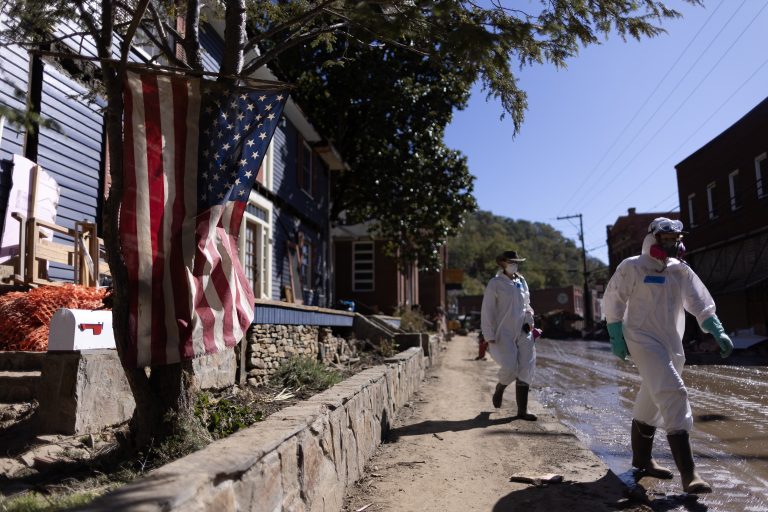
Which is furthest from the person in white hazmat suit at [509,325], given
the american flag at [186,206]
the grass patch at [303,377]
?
the american flag at [186,206]

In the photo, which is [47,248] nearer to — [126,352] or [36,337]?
[36,337]

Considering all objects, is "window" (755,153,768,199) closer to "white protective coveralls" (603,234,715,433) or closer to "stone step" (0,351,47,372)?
"white protective coveralls" (603,234,715,433)

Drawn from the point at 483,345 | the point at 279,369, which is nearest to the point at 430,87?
the point at 483,345

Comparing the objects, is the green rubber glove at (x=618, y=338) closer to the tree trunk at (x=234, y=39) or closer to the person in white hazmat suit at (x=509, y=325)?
the person in white hazmat suit at (x=509, y=325)

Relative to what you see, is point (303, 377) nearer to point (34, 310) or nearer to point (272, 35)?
point (34, 310)

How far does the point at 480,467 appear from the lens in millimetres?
5109

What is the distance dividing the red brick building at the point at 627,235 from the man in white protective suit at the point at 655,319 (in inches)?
1586

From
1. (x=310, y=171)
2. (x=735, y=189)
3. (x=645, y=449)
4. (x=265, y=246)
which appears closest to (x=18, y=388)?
(x=645, y=449)

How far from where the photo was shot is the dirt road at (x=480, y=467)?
4.18 metres

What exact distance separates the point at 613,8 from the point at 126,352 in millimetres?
4554

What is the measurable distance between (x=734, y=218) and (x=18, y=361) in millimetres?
26028

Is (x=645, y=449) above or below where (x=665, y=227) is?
below

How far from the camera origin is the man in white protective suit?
453 centimetres

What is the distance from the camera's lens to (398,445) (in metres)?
5.93
